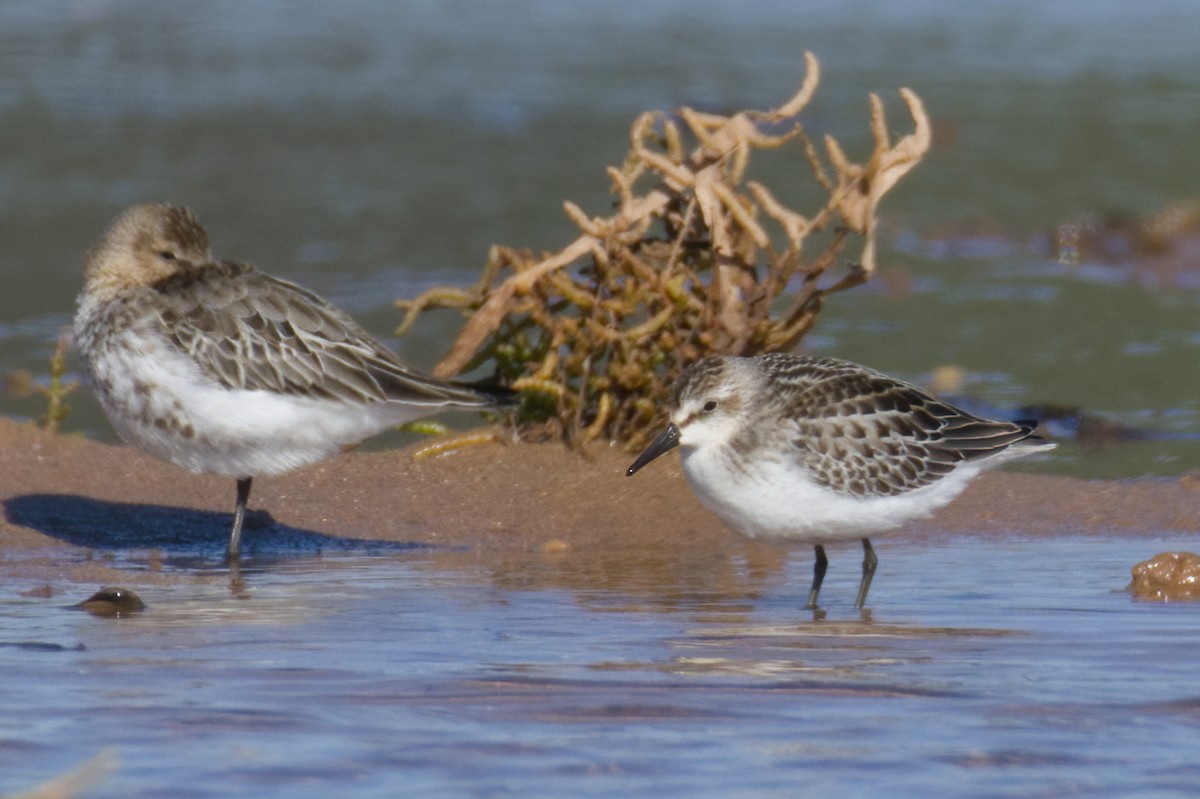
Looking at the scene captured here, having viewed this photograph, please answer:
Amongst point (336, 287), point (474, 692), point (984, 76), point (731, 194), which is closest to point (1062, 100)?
point (984, 76)

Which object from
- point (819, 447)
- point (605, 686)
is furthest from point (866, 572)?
point (605, 686)

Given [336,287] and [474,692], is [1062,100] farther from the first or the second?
[474,692]

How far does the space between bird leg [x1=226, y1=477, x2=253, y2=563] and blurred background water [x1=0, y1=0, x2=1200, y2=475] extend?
3.38 meters

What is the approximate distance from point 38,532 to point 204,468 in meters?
0.91

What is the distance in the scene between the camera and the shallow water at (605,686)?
16.0 feet

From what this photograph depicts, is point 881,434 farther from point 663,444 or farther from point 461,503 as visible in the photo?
point 461,503

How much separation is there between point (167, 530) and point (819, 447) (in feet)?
10.2

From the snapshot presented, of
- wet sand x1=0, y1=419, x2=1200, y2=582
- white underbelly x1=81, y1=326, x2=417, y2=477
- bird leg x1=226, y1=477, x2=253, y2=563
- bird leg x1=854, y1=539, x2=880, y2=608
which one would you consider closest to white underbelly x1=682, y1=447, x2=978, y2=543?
bird leg x1=854, y1=539, x2=880, y2=608

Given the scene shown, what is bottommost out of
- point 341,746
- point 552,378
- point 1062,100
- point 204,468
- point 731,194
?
point 341,746

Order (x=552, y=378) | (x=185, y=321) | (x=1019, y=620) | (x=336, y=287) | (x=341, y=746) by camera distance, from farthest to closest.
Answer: (x=336, y=287) < (x=552, y=378) < (x=185, y=321) < (x=1019, y=620) < (x=341, y=746)

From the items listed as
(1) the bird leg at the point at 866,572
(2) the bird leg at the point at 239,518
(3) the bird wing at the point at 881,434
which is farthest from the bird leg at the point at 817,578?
(2) the bird leg at the point at 239,518

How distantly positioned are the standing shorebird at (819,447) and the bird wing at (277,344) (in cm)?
125

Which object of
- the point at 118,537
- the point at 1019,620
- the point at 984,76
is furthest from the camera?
the point at 984,76

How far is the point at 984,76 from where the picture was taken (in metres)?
29.2
